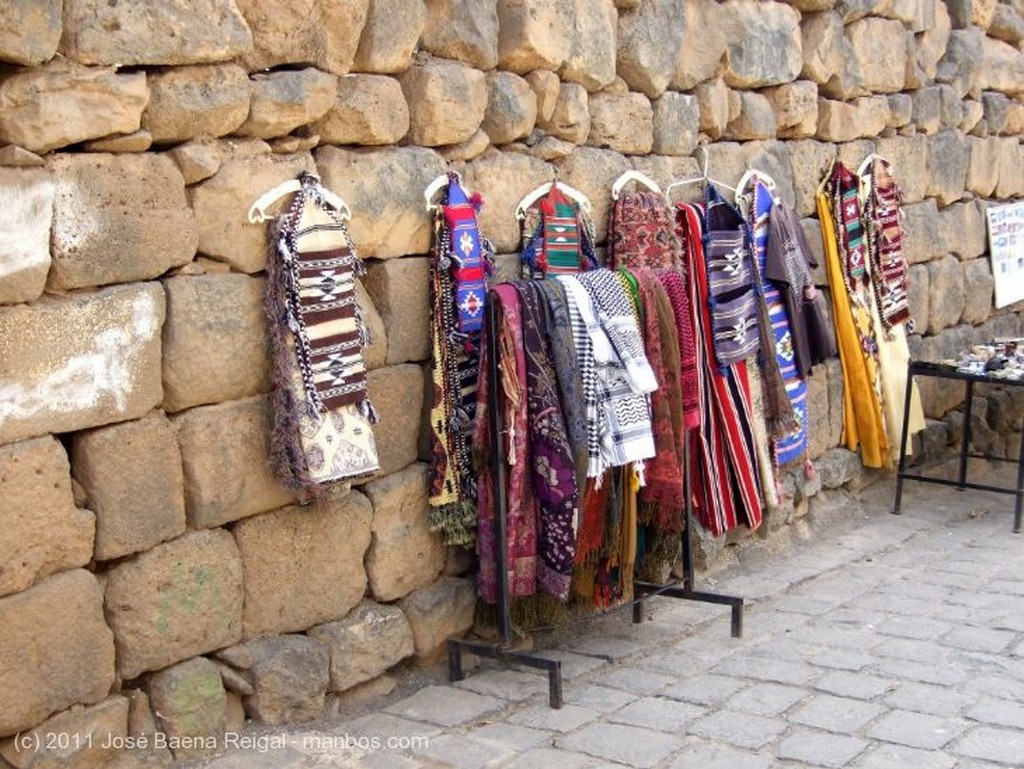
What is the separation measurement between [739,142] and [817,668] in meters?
2.75

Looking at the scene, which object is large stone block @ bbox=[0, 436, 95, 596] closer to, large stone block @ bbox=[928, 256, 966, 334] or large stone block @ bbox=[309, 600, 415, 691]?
large stone block @ bbox=[309, 600, 415, 691]

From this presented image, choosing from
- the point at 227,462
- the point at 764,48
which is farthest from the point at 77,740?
the point at 764,48

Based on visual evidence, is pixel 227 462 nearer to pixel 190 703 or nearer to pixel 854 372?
pixel 190 703

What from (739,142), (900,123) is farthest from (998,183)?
(739,142)

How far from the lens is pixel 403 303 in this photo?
4723 millimetres

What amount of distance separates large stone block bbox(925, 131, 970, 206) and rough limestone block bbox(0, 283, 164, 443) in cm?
573

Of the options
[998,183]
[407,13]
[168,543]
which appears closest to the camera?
[168,543]

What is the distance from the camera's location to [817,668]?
16.5 ft

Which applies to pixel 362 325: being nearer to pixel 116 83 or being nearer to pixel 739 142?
pixel 116 83

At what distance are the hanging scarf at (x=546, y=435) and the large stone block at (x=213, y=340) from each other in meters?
0.91

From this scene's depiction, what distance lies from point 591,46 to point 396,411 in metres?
1.78

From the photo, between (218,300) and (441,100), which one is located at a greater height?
(441,100)

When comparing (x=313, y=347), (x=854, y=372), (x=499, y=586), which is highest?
(x=313, y=347)

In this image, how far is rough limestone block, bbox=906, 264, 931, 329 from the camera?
805cm
